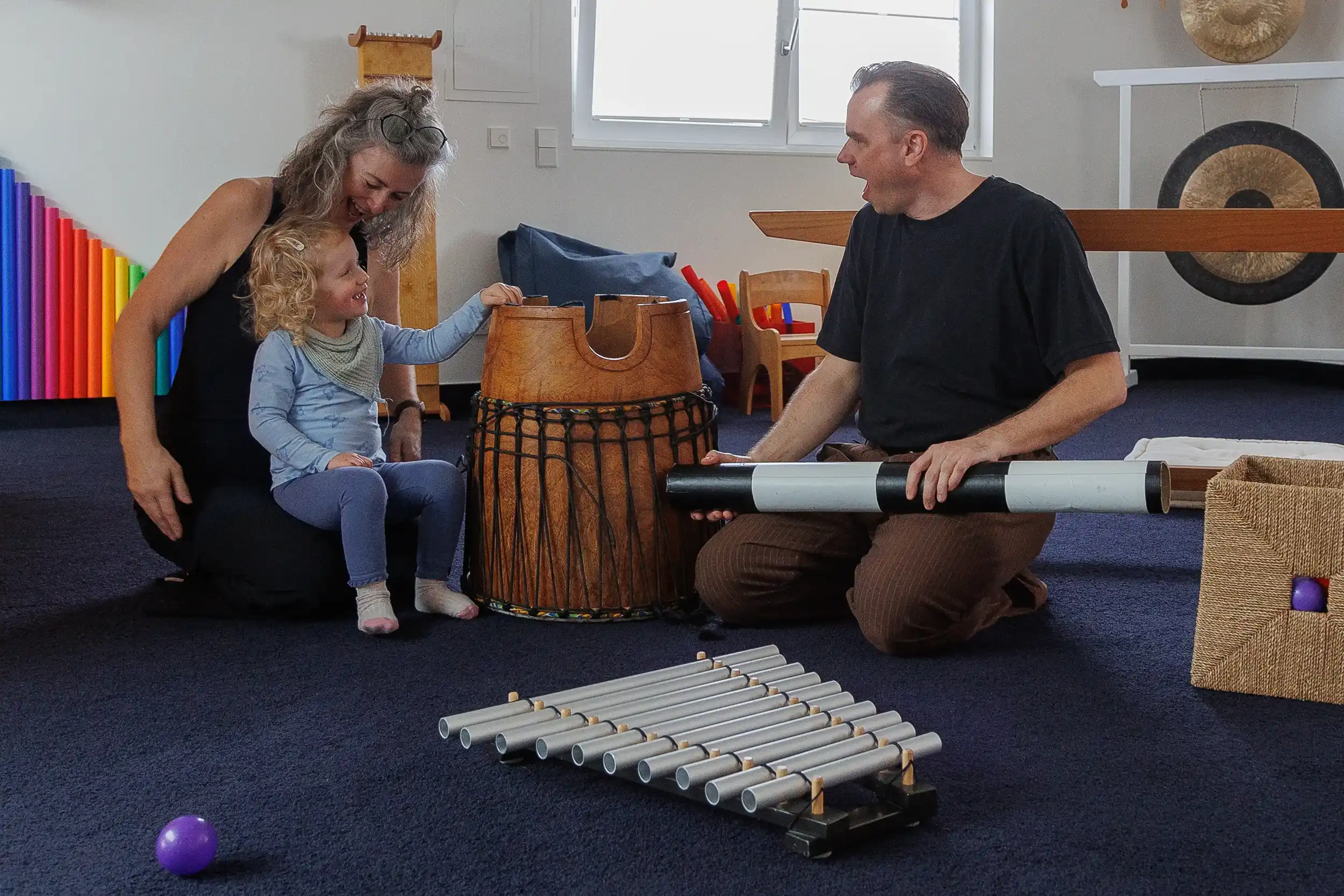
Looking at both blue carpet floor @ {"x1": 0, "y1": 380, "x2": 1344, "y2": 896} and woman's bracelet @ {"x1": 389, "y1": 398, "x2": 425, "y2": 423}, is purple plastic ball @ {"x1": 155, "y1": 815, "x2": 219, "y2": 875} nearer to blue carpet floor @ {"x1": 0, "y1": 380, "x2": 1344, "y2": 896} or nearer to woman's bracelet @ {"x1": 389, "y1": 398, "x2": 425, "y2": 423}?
blue carpet floor @ {"x1": 0, "y1": 380, "x2": 1344, "y2": 896}

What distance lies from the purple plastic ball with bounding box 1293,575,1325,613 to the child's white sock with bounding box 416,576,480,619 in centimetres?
126

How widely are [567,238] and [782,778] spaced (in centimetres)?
370

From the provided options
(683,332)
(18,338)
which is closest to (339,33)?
(18,338)

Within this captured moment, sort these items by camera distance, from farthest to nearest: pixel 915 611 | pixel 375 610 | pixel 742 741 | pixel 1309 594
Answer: pixel 375 610 < pixel 915 611 < pixel 1309 594 < pixel 742 741

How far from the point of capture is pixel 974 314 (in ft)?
7.00

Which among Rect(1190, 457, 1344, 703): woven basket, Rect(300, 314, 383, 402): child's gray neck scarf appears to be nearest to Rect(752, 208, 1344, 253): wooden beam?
Rect(300, 314, 383, 402): child's gray neck scarf

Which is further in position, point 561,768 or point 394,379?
point 394,379

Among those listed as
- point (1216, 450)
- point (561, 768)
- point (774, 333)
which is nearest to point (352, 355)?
point (561, 768)

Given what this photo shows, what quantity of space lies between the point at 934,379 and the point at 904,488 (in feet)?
0.89

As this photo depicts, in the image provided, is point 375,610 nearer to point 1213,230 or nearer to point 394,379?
point 394,379

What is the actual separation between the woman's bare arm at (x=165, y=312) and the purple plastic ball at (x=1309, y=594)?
1.72 m

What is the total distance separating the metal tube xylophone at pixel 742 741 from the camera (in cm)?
139

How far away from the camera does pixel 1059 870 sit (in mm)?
1340

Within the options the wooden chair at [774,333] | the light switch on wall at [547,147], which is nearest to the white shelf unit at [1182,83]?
the wooden chair at [774,333]
